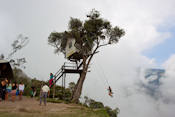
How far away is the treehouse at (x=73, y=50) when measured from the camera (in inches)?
688

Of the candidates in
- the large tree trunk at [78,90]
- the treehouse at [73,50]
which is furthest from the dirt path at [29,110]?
the treehouse at [73,50]

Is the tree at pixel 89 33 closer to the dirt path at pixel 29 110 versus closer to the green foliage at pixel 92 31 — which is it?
the green foliage at pixel 92 31

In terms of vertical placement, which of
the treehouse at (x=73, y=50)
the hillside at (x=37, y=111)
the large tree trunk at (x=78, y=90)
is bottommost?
the hillside at (x=37, y=111)

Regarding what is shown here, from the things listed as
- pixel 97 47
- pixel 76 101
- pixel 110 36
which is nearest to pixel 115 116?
pixel 76 101

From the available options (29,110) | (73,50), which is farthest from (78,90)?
(29,110)

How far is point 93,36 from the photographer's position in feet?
59.5

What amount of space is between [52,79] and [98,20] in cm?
975

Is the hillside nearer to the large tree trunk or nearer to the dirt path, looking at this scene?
the dirt path

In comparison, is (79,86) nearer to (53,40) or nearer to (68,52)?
(68,52)

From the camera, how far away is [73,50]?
1773 cm

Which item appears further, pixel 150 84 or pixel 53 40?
pixel 150 84

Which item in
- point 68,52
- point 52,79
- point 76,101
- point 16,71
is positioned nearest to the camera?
point 76,101

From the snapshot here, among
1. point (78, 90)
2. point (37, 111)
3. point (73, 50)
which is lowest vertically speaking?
point (37, 111)

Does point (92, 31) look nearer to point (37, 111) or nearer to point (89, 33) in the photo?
point (89, 33)
